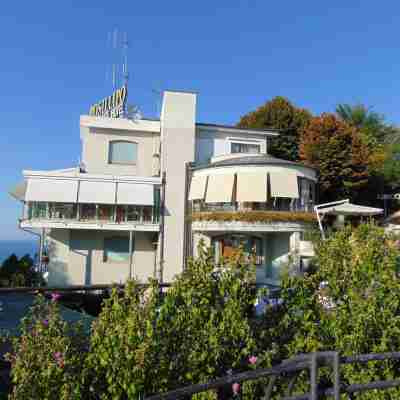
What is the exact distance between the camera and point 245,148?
27.7 m

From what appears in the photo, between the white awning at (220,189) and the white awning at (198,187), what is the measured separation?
1.37 feet

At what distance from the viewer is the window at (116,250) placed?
24.1 meters

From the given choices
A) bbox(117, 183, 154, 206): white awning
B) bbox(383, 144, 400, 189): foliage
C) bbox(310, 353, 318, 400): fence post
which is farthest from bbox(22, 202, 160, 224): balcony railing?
bbox(383, 144, 400, 189): foliage

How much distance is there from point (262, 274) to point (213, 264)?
2027 centimetres

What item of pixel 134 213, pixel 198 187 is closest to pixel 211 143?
pixel 198 187

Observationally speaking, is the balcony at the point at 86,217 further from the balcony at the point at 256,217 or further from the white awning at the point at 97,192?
the balcony at the point at 256,217

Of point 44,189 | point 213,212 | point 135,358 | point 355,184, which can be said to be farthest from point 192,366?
point 355,184

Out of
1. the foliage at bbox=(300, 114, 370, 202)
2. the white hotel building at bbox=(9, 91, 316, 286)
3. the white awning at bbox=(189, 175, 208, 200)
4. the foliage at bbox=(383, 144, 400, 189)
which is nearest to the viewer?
the white hotel building at bbox=(9, 91, 316, 286)

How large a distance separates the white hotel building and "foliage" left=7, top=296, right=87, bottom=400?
18.5 meters

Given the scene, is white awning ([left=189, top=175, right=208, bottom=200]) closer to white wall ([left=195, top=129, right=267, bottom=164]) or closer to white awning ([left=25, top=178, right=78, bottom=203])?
white wall ([left=195, top=129, right=267, bottom=164])

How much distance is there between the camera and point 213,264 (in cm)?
407

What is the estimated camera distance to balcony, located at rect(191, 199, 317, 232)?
21.7 m

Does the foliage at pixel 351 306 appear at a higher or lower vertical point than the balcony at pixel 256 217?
lower

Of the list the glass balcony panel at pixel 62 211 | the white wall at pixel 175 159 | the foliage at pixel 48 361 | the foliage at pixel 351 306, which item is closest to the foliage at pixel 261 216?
the white wall at pixel 175 159
